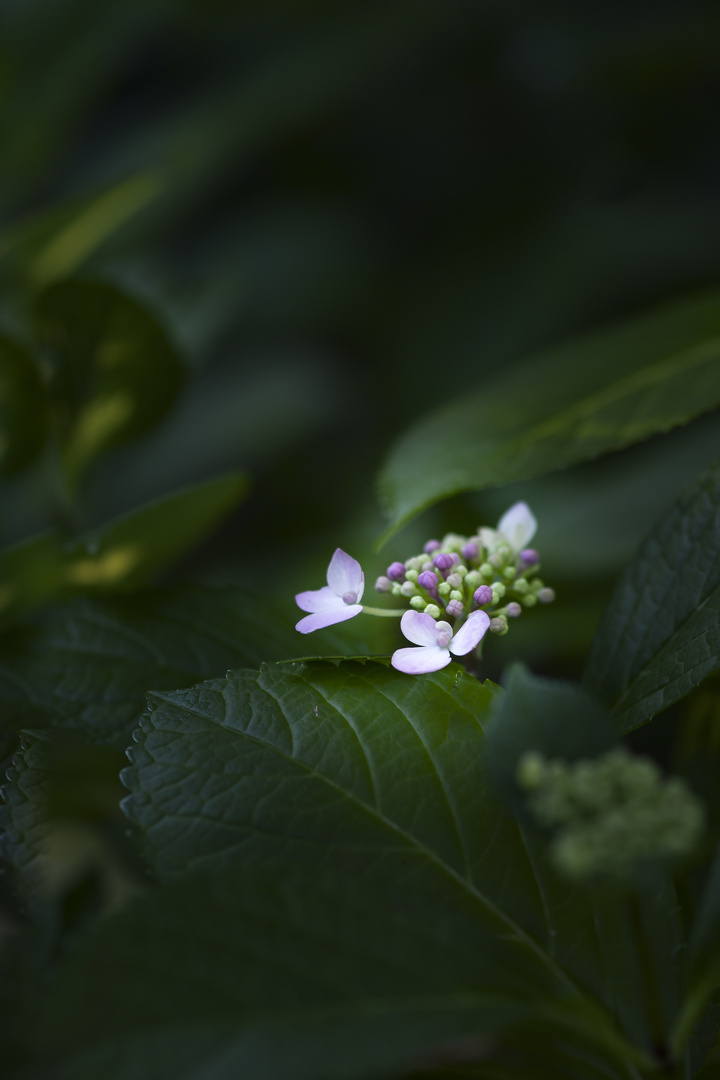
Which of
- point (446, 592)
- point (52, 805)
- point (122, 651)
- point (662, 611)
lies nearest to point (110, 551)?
point (122, 651)

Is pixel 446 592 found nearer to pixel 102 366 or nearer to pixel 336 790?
pixel 336 790

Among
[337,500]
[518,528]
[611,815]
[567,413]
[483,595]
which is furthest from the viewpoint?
[337,500]

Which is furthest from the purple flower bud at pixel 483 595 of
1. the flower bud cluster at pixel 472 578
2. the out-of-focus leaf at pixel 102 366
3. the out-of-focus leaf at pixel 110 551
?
the out-of-focus leaf at pixel 102 366

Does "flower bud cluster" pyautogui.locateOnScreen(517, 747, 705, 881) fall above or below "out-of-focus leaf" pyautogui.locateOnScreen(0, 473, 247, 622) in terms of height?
below

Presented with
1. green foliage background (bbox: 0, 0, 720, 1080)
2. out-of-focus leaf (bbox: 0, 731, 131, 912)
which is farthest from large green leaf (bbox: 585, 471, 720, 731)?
out-of-focus leaf (bbox: 0, 731, 131, 912)

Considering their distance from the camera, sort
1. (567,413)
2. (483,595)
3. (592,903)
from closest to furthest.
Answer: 1. (592,903)
2. (483,595)
3. (567,413)

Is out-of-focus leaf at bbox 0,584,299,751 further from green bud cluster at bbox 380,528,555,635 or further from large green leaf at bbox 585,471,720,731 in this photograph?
large green leaf at bbox 585,471,720,731
